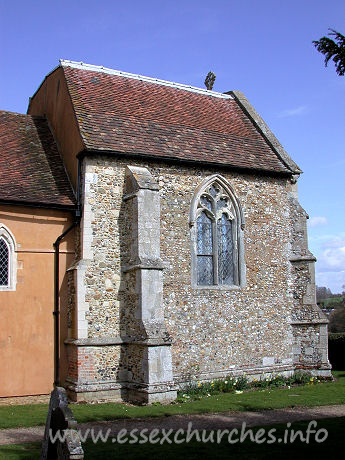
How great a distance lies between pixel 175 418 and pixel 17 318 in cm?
485

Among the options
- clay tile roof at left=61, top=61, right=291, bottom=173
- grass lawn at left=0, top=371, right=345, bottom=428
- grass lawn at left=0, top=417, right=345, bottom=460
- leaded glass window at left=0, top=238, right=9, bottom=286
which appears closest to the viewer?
grass lawn at left=0, top=417, right=345, bottom=460

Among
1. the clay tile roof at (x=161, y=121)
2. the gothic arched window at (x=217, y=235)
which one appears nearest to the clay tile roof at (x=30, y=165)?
the clay tile roof at (x=161, y=121)

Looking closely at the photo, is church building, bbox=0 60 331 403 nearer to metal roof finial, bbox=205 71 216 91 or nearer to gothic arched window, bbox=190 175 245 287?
gothic arched window, bbox=190 175 245 287

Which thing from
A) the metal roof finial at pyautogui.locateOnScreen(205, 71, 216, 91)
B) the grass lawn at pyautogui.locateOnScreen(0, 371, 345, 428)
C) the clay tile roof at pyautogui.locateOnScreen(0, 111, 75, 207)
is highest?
the metal roof finial at pyautogui.locateOnScreen(205, 71, 216, 91)

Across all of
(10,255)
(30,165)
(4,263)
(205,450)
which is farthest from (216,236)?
(205,450)

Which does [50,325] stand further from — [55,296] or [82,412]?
[82,412]

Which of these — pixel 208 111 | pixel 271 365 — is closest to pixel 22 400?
pixel 271 365

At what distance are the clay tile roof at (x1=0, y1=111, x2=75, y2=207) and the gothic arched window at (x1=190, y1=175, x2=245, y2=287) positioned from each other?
3.90 m

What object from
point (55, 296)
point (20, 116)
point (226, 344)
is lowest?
point (226, 344)

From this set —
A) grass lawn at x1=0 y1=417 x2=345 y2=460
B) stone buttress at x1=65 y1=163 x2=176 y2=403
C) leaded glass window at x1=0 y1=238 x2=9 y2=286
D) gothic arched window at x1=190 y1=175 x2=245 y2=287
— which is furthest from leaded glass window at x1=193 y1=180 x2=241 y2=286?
grass lawn at x1=0 y1=417 x2=345 y2=460

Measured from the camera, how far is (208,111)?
20.1m

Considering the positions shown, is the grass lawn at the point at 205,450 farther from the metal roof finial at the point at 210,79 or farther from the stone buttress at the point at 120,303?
the metal roof finial at the point at 210,79

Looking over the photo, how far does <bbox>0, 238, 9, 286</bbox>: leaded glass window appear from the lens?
47.0 feet

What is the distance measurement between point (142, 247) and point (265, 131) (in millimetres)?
7978
